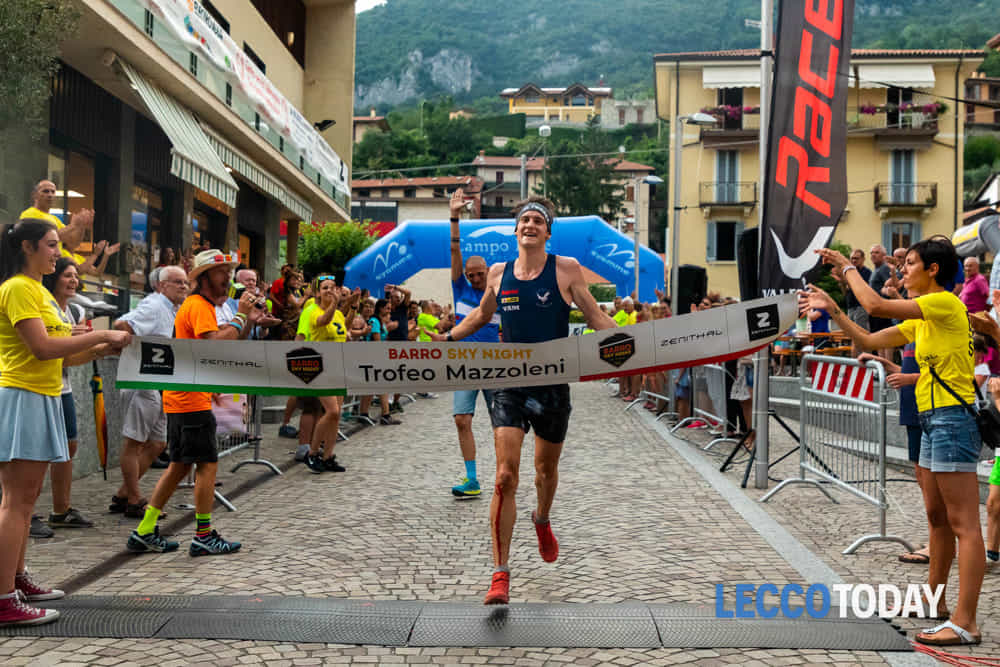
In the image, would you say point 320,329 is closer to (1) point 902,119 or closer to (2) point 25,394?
(2) point 25,394

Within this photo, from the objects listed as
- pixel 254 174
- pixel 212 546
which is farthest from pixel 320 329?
pixel 254 174

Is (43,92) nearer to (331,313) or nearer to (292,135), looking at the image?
(331,313)

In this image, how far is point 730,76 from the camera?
46.9m

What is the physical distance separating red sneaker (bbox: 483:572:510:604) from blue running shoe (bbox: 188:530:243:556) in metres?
2.12

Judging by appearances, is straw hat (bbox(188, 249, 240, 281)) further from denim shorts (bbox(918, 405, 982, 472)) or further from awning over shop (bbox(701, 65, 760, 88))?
awning over shop (bbox(701, 65, 760, 88))

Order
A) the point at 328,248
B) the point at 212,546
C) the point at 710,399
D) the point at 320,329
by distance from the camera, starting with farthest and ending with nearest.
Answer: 1. the point at 328,248
2. the point at 710,399
3. the point at 320,329
4. the point at 212,546

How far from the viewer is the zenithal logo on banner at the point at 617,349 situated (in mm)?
5590

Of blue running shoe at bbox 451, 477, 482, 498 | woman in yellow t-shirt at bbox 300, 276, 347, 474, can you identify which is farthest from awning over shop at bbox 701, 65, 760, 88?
blue running shoe at bbox 451, 477, 482, 498

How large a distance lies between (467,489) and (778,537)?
2.80 m

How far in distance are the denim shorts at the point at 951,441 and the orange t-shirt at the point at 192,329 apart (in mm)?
4348

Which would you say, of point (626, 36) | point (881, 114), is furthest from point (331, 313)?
point (626, 36)

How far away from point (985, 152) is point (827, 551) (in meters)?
94.2

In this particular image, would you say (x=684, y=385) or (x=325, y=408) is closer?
(x=325, y=408)

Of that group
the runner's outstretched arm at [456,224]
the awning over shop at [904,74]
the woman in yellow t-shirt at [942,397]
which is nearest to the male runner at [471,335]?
the runner's outstretched arm at [456,224]
